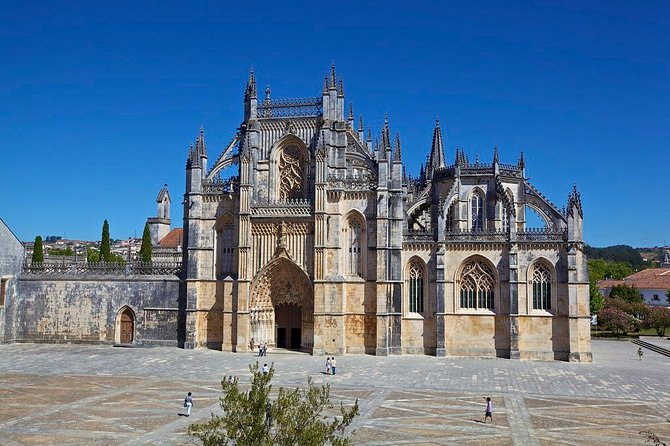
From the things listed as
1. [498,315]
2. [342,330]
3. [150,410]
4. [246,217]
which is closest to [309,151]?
[246,217]

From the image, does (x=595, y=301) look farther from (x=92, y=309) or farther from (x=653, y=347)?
(x=92, y=309)

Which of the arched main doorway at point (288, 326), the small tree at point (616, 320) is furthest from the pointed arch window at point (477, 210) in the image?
the small tree at point (616, 320)

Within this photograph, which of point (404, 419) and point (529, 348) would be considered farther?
point (529, 348)

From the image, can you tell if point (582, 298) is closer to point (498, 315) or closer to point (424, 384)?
point (498, 315)

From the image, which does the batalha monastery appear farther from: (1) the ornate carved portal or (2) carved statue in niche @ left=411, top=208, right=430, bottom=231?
(2) carved statue in niche @ left=411, top=208, right=430, bottom=231

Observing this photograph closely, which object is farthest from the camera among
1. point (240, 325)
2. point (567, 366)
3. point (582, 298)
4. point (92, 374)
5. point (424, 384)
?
point (240, 325)

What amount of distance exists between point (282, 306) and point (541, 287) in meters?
19.5

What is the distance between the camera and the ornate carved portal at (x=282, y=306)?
4525 cm

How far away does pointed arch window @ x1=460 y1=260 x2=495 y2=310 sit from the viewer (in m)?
43.9

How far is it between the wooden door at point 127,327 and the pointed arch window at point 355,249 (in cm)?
1819

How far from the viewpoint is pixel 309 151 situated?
4647 centimetres

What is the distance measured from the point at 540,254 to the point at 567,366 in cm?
814

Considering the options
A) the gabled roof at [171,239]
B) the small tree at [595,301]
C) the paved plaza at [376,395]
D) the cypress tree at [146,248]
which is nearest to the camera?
the paved plaza at [376,395]

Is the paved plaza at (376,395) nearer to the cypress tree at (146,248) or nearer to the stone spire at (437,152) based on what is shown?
the cypress tree at (146,248)
